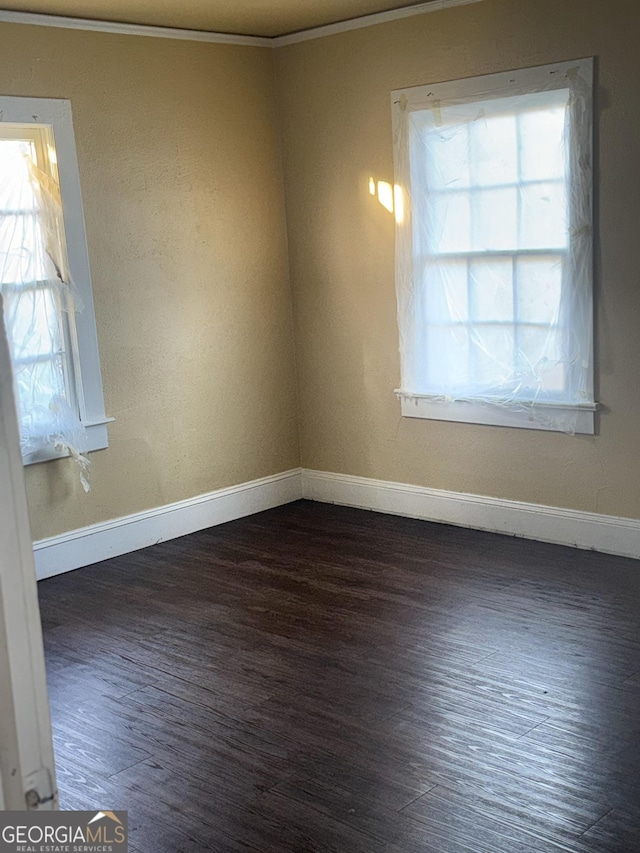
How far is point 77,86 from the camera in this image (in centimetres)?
453

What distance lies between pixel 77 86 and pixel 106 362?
1324 mm

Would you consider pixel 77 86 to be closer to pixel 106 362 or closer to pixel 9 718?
pixel 106 362

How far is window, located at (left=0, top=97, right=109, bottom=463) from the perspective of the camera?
4.37 metres

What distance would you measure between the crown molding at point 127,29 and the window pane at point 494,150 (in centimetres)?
148

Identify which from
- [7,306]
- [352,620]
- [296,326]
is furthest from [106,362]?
[352,620]

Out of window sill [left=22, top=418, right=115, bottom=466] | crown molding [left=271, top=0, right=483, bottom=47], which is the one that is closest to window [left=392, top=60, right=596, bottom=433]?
crown molding [left=271, top=0, right=483, bottom=47]

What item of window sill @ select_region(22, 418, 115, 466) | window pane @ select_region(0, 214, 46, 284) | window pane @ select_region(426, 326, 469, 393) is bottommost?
window sill @ select_region(22, 418, 115, 466)

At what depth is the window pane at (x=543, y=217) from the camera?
4328 mm

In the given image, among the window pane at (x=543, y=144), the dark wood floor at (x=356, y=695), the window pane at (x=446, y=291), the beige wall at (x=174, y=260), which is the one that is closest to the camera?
the dark wood floor at (x=356, y=695)

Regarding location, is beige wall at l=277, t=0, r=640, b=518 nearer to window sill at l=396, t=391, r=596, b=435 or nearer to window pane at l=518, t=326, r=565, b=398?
window sill at l=396, t=391, r=596, b=435

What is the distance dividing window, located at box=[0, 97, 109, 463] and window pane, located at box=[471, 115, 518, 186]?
6.30 feet

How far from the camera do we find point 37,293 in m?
4.48

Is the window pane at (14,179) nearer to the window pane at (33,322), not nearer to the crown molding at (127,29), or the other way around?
the window pane at (33,322)

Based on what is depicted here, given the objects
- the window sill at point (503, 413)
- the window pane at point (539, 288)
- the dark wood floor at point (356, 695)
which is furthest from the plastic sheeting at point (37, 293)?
the window pane at point (539, 288)
